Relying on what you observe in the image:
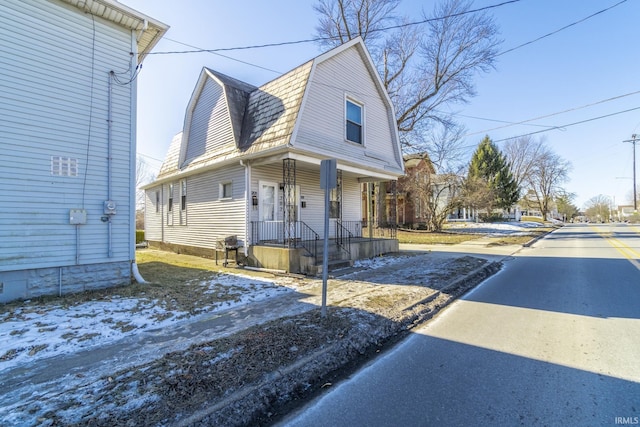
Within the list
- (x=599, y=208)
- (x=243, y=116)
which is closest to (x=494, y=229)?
(x=243, y=116)

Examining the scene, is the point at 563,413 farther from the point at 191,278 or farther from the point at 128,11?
the point at 128,11

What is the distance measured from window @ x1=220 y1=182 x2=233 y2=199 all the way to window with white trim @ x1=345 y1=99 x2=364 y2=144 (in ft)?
15.3

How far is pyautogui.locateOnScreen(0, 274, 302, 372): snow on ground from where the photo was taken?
3.67 m

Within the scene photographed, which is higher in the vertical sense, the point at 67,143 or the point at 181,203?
the point at 67,143

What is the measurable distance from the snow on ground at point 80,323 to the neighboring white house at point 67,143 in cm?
113

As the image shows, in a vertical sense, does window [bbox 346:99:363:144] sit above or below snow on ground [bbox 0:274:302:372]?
above

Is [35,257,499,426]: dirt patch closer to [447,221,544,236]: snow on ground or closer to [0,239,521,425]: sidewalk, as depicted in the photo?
[0,239,521,425]: sidewalk

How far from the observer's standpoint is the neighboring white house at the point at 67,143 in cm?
567

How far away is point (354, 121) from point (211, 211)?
6401 mm

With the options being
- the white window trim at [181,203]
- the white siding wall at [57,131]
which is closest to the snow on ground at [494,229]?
the white window trim at [181,203]

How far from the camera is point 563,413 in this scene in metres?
2.46

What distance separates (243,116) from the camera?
1091cm

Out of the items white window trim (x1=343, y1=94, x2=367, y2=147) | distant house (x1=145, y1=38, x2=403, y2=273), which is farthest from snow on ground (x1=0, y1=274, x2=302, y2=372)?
white window trim (x1=343, y1=94, x2=367, y2=147)
